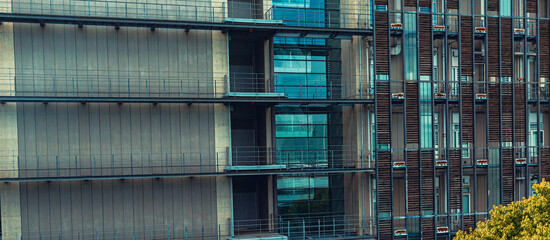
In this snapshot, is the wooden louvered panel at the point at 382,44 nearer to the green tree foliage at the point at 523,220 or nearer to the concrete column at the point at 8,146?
the green tree foliage at the point at 523,220

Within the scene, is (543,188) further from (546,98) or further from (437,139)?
(546,98)

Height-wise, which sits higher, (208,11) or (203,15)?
(208,11)

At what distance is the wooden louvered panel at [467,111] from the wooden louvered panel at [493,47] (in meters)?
1.10

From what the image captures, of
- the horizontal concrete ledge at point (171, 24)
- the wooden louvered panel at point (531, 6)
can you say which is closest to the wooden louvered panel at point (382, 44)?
the horizontal concrete ledge at point (171, 24)

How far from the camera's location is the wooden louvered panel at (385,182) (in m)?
19.8

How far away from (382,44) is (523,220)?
26.6 feet

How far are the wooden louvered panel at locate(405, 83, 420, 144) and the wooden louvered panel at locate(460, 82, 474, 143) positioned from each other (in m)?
1.92

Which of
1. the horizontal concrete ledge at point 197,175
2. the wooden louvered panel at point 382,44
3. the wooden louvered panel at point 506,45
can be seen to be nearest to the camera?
the horizontal concrete ledge at point 197,175

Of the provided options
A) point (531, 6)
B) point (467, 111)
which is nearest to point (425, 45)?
point (467, 111)

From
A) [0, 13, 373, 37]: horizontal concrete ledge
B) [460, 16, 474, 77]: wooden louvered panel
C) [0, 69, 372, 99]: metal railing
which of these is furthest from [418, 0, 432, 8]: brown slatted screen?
[0, 69, 372, 99]: metal railing

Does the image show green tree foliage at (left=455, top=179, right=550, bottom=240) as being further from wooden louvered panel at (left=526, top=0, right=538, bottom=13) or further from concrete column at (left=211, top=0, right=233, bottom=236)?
wooden louvered panel at (left=526, top=0, right=538, bottom=13)

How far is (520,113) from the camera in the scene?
69.1 feet

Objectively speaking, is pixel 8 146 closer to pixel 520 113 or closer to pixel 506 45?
pixel 506 45

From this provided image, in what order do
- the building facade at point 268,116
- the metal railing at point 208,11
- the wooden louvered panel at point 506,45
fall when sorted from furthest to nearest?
1. the wooden louvered panel at point 506,45
2. the metal railing at point 208,11
3. the building facade at point 268,116
